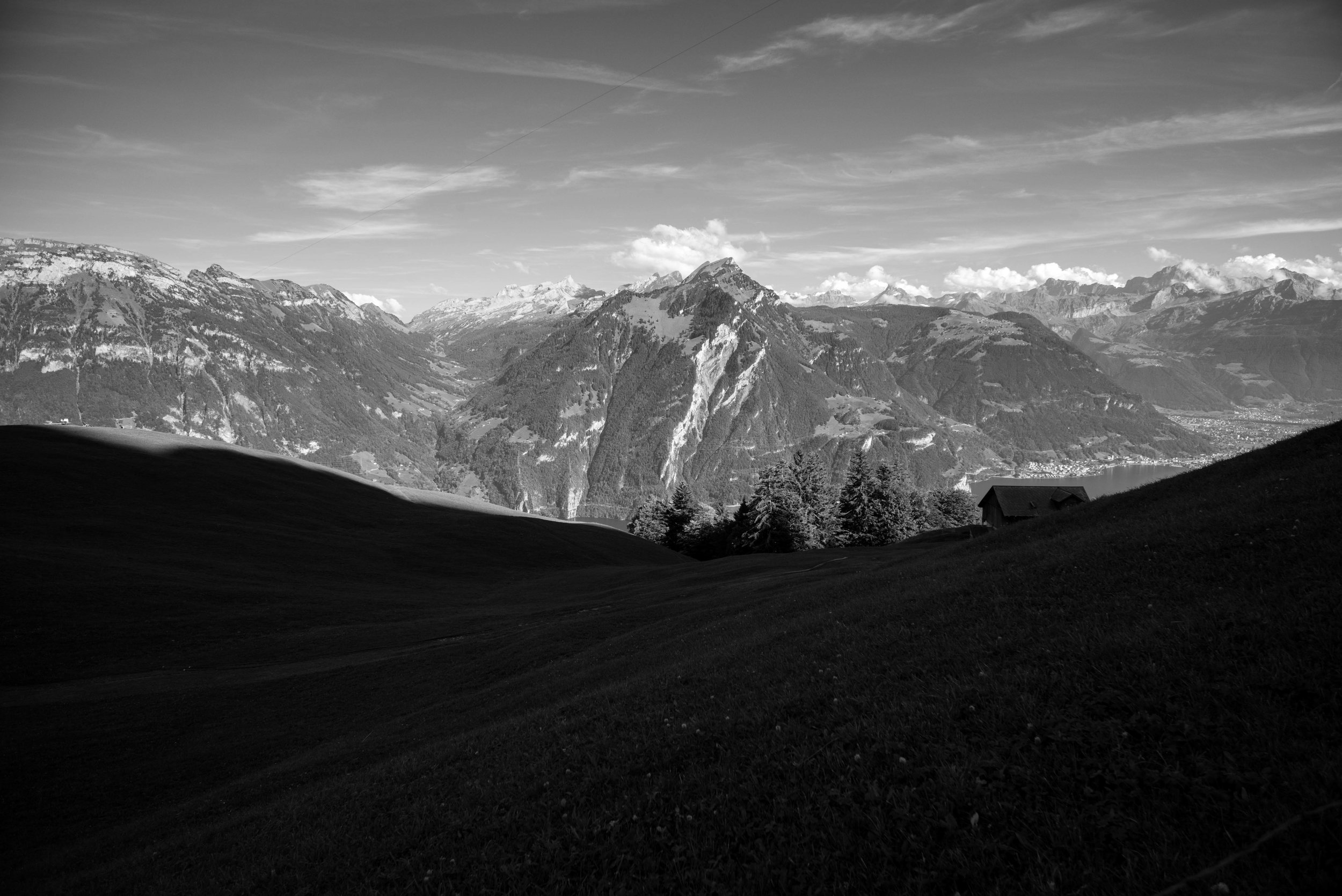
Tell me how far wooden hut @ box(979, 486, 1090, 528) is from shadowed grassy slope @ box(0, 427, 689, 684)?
43.5 m

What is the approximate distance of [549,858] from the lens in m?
8.95

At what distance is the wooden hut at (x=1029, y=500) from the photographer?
7519cm

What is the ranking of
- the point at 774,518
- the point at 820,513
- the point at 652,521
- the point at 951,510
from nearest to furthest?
the point at 774,518 → the point at 820,513 → the point at 951,510 → the point at 652,521

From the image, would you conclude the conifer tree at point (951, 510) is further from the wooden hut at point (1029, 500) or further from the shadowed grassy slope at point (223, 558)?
the shadowed grassy slope at point (223, 558)

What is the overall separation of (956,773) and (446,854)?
796cm

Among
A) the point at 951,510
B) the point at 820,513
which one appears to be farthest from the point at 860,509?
the point at 951,510

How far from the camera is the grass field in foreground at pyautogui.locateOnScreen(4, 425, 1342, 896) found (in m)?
6.58

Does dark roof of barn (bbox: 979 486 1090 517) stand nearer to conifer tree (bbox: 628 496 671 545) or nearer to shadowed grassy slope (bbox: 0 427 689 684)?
shadowed grassy slope (bbox: 0 427 689 684)

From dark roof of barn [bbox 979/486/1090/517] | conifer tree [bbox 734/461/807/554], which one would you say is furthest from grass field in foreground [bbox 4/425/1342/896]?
conifer tree [bbox 734/461/807/554]

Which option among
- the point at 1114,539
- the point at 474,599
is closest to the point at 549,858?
the point at 1114,539

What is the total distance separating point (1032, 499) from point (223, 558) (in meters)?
86.9

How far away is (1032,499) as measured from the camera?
3007 inches

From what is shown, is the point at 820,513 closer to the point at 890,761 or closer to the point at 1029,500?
the point at 1029,500

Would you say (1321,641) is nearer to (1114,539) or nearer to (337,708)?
(1114,539)
